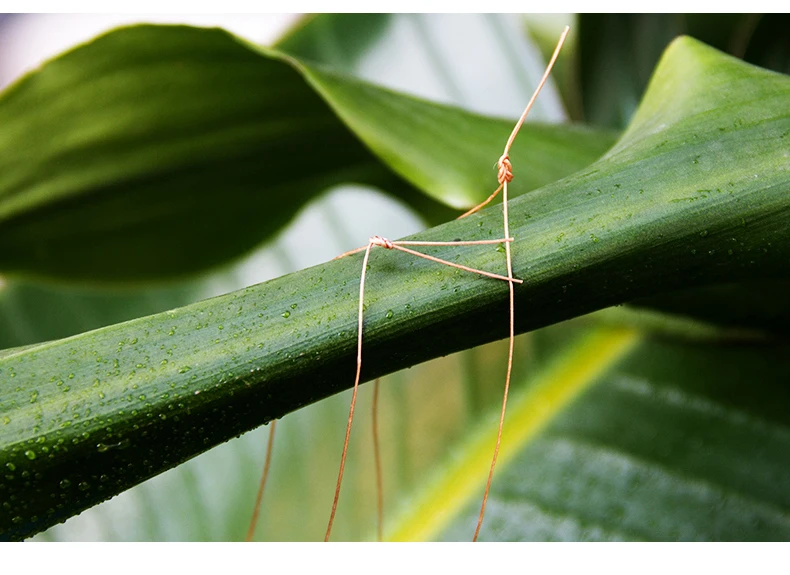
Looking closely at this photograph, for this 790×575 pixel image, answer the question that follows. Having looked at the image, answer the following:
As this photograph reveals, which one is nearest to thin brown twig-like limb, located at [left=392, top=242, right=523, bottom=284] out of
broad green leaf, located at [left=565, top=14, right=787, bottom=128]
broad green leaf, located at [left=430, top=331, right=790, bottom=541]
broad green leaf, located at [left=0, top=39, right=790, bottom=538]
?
broad green leaf, located at [left=0, top=39, right=790, bottom=538]

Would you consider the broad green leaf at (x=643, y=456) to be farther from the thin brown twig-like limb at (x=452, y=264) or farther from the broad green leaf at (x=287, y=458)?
the thin brown twig-like limb at (x=452, y=264)

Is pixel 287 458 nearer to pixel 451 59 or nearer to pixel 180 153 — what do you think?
pixel 180 153

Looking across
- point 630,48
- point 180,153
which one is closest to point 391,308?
point 180,153

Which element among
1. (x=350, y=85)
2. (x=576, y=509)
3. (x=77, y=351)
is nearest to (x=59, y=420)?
(x=77, y=351)

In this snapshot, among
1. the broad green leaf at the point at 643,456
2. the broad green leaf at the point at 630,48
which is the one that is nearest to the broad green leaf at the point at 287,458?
the broad green leaf at the point at 643,456

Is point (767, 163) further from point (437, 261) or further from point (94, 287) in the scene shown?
point (94, 287)
